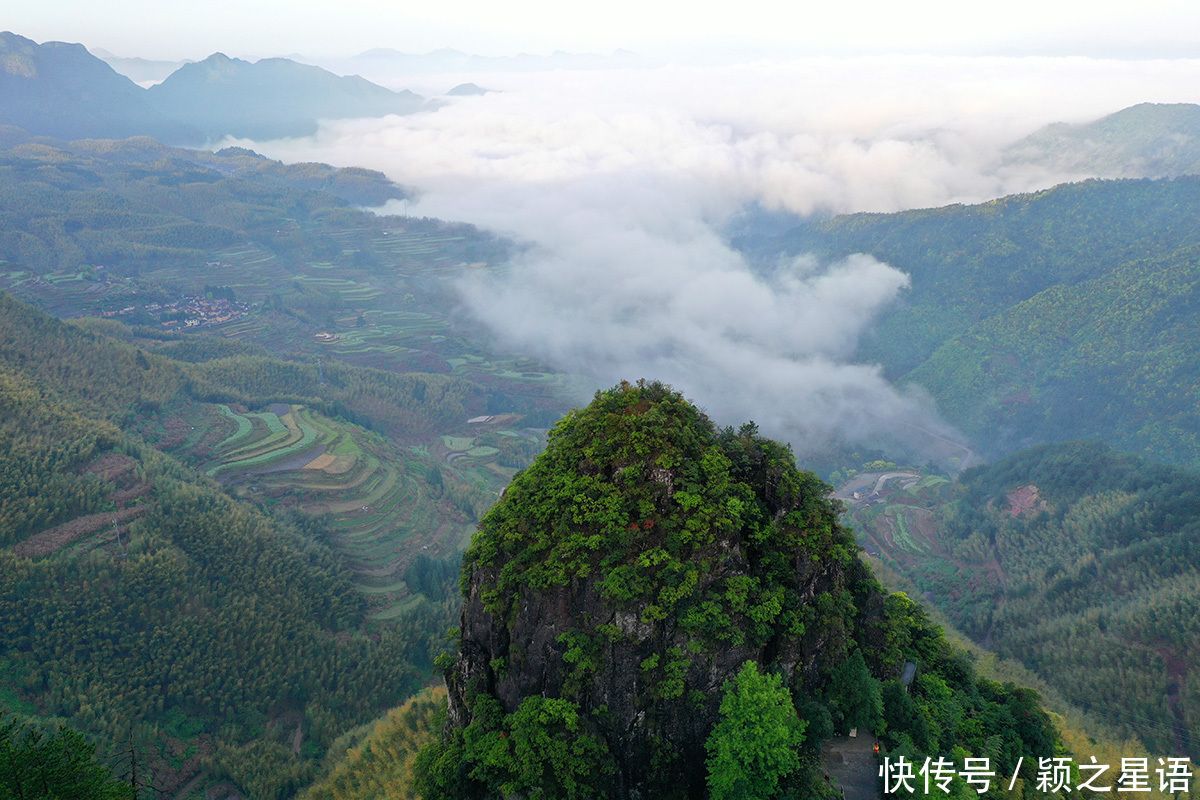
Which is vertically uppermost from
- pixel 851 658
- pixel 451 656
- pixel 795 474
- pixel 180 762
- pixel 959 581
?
pixel 795 474

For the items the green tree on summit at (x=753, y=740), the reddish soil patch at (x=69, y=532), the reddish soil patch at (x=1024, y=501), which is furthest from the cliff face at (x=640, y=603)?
the reddish soil patch at (x=1024, y=501)

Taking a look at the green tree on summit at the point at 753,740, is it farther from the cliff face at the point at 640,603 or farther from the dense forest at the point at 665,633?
the cliff face at the point at 640,603

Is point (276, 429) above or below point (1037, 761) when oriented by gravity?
below

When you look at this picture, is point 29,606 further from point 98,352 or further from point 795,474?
point 98,352

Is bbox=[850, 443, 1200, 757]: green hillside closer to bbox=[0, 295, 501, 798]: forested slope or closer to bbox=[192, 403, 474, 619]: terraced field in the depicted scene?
bbox=[0, 295, 501, 798]: forested slope

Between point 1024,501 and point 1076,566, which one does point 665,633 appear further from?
point 1024,501

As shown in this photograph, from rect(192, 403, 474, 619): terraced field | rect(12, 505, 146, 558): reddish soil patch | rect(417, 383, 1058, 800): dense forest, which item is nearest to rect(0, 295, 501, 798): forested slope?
rect(12, 505, 146, 558): reddish soil patch

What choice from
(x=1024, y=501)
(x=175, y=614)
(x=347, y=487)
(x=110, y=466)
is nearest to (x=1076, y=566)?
(x=1024, y=501)

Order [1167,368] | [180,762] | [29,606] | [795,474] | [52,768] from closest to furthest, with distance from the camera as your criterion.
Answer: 1. [52,768]
2. [795,474]
3. [180,762]
4. [29,606]
5. [1167,368]

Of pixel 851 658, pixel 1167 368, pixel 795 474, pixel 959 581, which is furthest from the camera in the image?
pixel 1167 368

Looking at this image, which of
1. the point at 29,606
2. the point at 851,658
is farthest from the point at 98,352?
the point at 851,658
